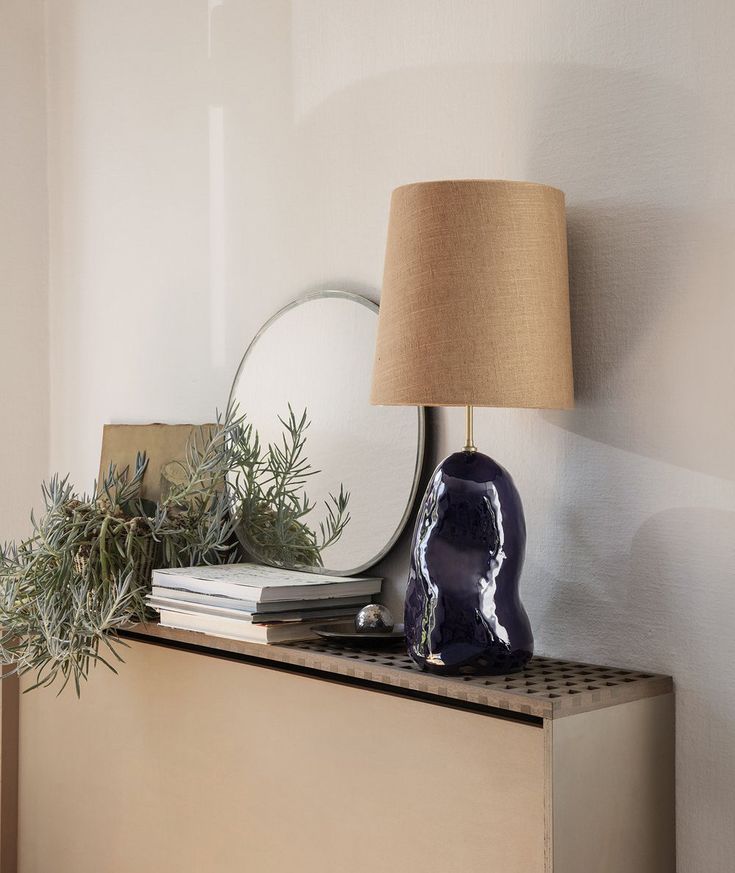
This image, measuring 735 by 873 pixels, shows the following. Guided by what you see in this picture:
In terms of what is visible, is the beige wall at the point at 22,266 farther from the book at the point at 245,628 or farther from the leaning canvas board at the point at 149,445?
the book at the point at 245,628

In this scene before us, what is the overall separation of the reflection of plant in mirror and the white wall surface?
0.16m

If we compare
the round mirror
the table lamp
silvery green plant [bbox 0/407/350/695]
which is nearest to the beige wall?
silvery green plant [bbox 0/407/350/695]

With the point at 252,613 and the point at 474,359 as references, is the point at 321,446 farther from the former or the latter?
the point at 474,359

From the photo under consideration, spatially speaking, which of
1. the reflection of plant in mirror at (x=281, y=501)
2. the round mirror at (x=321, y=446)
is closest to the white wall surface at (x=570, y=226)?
the round mirror at (x=321, y=446)

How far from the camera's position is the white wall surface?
3.96 ft

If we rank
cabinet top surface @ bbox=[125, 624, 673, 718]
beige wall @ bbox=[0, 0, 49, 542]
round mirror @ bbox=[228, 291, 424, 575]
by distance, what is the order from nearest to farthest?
cabinet top surface @ bbox=[125, 624, 673, 718] → round mirror @ bbox=[228, 291, 424, 575] → beige wall @ bbox=[0, 0, 49, 542]

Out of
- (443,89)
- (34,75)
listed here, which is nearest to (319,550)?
(443,89)

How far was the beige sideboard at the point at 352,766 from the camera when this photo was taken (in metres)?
1.11

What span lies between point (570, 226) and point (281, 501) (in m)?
0.66

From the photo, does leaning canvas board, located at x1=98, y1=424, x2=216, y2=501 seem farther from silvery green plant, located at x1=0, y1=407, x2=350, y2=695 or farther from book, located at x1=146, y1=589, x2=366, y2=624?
book, located at x1=146, y1=589, x2=366, y2=624

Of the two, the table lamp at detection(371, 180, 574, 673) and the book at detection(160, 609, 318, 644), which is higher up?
the table lamp at detection(371, 180, 574, 673)

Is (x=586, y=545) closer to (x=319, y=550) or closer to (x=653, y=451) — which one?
(x=653, y=451)

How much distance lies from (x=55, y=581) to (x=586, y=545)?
82 centimetres

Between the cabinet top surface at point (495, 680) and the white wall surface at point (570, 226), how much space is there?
0.22ft
